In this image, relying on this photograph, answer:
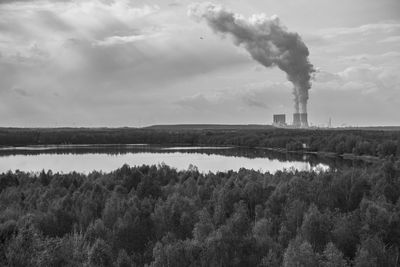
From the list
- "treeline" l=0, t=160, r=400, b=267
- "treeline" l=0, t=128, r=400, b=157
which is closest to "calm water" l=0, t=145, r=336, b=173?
"treeline" l=0, t=128, r=400, b=157

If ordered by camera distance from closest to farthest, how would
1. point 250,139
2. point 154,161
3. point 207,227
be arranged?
point 207,227 → point 154,161 → point 250,139

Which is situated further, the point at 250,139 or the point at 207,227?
the point at 250,139

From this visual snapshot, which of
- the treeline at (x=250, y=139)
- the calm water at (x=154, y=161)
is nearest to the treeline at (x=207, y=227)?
the calm water at (x=154, y=161)

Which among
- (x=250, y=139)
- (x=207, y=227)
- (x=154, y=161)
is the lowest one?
(x=154, y=161)

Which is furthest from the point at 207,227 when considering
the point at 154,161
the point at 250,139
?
the point at 250,139

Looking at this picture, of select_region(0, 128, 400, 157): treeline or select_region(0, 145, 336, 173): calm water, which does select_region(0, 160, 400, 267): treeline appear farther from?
select_region(0, 128, 400, 157): treeline

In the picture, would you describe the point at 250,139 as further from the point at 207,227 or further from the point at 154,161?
the point at 207,227

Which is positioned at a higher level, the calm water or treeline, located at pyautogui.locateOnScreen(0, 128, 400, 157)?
treeline, located at pyautogui.locateOnScreen(0, 128, 400, 157)

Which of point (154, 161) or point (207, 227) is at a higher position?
point (207, 227)
